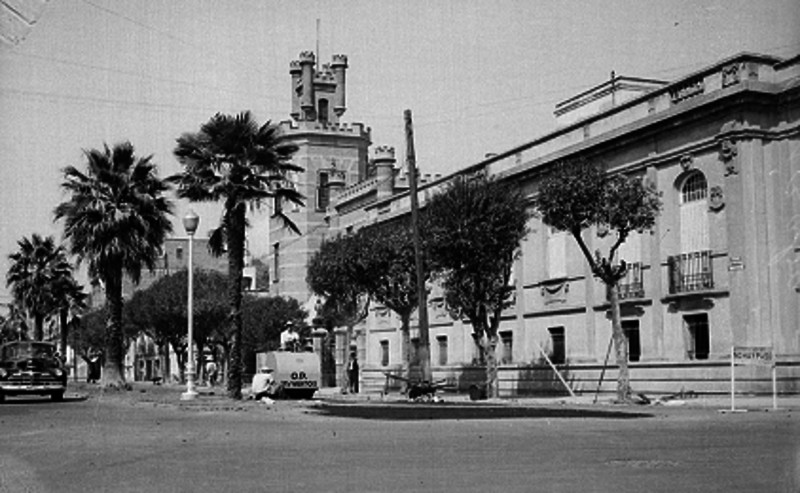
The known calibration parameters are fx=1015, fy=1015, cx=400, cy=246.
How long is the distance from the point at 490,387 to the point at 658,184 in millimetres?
8598

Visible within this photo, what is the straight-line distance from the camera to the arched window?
30500 millimetres

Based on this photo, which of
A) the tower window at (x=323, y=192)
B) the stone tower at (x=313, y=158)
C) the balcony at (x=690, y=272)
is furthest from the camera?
the tower window at (x=323, y=192)

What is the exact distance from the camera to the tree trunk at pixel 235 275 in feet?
109

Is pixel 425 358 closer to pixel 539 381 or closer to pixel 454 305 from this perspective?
pixel 454 305

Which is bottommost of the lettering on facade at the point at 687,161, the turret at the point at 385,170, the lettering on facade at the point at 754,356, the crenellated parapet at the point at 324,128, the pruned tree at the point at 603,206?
the lettering on facade at the point at 754,356

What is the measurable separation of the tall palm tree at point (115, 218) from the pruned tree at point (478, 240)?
42.3 ft

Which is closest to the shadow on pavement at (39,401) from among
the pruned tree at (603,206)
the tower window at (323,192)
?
the pruned tree at (603,206)

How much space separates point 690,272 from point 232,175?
14.8 metres

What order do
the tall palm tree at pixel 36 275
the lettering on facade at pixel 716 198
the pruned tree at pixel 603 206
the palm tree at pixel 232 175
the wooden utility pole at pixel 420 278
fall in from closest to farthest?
A: the pruned tree at pixel 603 206
the lettering on facade at pixel 716 198
the wooden utility pole at pixel 420 278
the palm tree at pixel 232 175
the tall palm tree at pixel 36 275

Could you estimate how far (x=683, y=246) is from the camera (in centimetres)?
3097

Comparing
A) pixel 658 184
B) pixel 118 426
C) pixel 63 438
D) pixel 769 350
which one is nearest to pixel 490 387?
pixel 658 184

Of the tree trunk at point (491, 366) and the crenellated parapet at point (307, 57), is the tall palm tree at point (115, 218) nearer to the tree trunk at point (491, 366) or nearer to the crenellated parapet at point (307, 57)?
the tree trunk at point (491, 366)

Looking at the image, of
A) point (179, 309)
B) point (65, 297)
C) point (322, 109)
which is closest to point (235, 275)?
point (179, 309)

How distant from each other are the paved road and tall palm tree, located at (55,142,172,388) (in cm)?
2042
